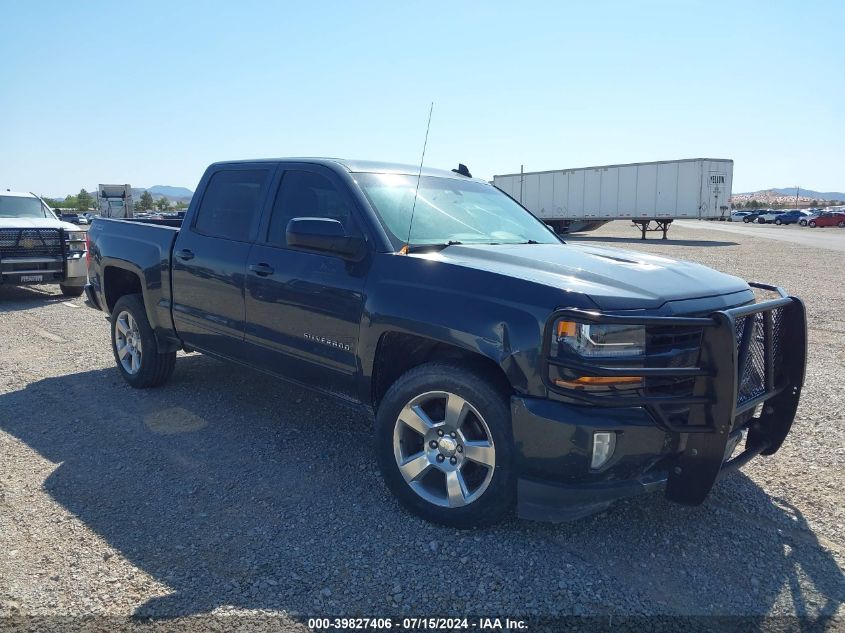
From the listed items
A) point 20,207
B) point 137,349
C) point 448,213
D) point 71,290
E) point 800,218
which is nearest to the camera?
point 448,213

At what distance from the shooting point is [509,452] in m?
3.14

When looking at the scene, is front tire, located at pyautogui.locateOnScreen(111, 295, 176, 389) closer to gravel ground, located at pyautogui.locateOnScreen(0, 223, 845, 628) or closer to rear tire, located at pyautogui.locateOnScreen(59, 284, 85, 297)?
gravel ground, located at pyautogui.locateOnScreen(0, 223, 845, 628)

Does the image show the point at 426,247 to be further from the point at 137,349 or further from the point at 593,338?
the point at 137,349

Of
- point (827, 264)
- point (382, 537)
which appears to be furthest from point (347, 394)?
point (827, 264)

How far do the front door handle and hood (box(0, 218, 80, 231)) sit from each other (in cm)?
823

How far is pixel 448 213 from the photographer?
4.38 metres

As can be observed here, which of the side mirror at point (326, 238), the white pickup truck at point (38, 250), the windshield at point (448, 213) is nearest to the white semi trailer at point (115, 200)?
the white pickup truck at point (38, 250)

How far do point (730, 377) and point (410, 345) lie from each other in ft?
5.41

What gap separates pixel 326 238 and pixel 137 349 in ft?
9.68

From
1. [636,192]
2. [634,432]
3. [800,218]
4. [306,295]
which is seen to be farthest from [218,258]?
[800,218]

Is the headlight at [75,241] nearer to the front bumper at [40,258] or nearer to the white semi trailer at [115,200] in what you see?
the front bumper at [40,258]

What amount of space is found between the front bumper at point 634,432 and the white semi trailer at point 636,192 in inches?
1083

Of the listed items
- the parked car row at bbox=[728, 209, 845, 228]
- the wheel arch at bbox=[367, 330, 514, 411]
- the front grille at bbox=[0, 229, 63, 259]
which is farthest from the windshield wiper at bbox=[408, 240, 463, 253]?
the parked car row at bbox=[728, 209, 845, 228]

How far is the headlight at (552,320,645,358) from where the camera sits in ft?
9.64
